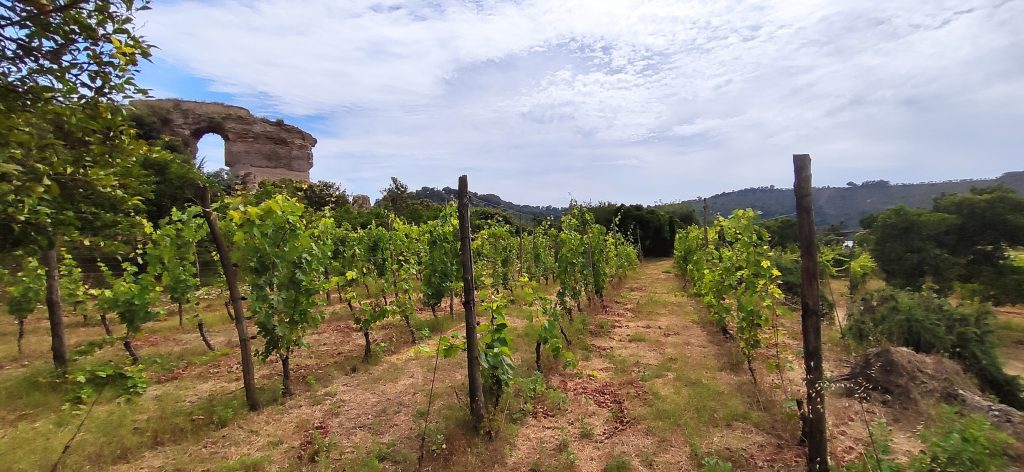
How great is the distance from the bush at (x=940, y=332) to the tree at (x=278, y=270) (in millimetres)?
9076

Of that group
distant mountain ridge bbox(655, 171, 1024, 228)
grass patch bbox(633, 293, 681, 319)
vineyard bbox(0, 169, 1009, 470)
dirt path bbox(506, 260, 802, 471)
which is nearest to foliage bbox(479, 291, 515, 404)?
vineyard bbox(0, 169, 1009, 470)

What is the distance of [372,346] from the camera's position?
8.00 meters

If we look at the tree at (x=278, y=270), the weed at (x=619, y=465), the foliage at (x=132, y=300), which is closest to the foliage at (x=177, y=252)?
the foliage at (x=132, y=300)

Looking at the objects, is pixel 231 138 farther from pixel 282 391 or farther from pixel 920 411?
pixel 920 411

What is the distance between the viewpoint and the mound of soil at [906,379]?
536cm

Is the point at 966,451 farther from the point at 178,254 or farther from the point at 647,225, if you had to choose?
the point at 647,225

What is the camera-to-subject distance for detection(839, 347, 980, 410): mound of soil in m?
5.36

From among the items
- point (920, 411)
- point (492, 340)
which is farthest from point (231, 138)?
point (920, 411)

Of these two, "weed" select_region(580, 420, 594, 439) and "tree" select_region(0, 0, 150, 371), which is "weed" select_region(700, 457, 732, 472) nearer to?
"weed" select_region(580, 420, 594, 439)

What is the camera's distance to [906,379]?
5.49 m

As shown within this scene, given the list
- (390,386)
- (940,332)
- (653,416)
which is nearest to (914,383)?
(940,332)

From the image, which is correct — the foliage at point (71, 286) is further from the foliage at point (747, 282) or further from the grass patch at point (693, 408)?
the foliage at point (747, 282)

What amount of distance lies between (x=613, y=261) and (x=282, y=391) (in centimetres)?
1029

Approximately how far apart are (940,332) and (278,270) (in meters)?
9.84
